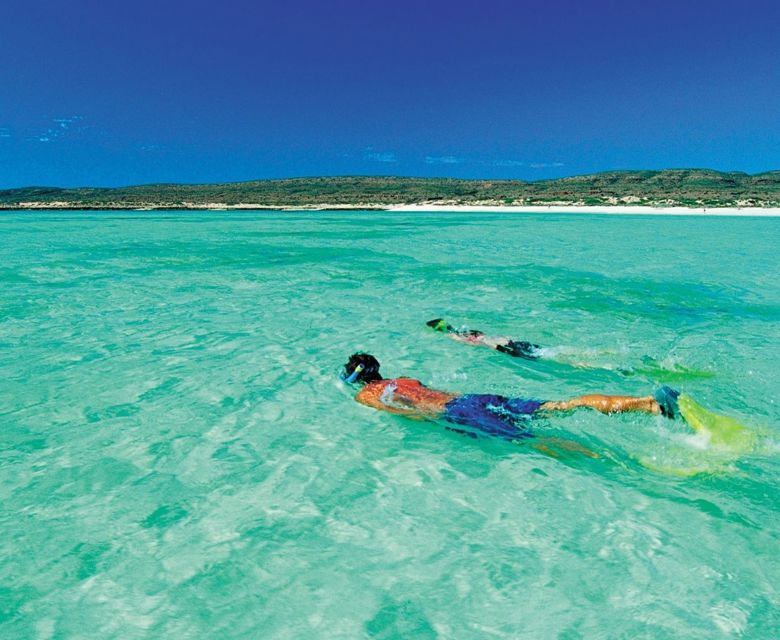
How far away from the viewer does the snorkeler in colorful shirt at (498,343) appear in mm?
7494

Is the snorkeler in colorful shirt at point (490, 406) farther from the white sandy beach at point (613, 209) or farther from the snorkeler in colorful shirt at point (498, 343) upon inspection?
the white sandy beach at point (613, 209)

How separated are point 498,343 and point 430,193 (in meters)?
80.3

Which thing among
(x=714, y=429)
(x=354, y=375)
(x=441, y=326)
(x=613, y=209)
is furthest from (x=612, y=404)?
(x=613, y=209)

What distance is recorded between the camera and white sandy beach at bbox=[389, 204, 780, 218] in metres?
47.6

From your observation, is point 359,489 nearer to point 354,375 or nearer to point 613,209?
point 354,375

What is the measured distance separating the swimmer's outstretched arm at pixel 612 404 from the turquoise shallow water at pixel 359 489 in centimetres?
22

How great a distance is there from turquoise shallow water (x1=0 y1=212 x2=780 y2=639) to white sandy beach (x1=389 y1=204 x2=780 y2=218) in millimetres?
45817

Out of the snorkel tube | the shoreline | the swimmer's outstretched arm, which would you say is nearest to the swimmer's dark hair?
the snorkel tube

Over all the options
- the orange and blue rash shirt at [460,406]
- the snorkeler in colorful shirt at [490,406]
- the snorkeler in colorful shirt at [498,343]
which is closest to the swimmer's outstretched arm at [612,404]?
the snorkeler in colorful shirt at [490,406]

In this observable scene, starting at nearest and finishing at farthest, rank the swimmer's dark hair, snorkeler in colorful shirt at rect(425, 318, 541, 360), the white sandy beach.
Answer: the swimmer's dark hair → snorkeler in colorful shirt at rect(425, 318, 541, 360) → the white sandy beach

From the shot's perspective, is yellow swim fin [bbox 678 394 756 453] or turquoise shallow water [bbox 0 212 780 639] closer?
turquoise shallow water [bbox 0 212 780 639]

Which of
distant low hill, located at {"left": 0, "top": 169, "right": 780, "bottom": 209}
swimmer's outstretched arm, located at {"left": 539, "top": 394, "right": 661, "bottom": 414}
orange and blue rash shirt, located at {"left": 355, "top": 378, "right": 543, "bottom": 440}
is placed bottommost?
orange and blue rash shirt, located at {"left": 355, "top": 378, "right": 543, "bottom": 440}

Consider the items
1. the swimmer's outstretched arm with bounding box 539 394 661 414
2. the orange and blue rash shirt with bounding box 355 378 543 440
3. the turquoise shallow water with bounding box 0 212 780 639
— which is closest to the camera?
the turquoise shallow water with bounding box 0 212 780 639

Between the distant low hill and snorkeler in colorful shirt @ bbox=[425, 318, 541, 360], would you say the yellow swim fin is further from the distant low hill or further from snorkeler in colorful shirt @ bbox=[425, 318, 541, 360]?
the distant low hill
